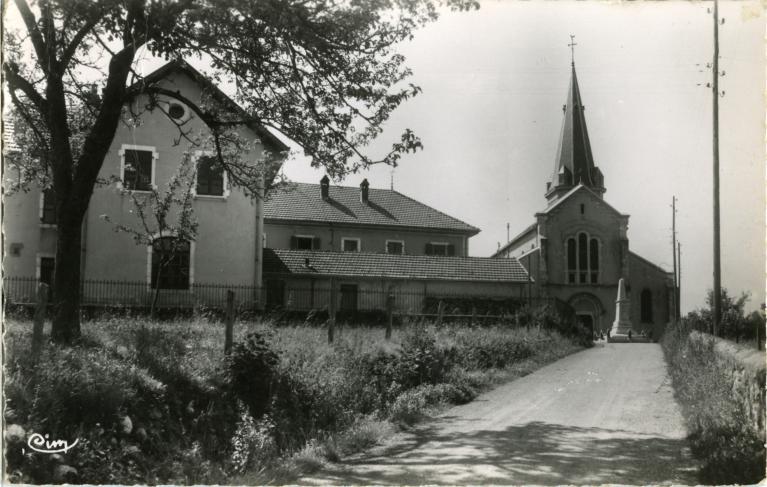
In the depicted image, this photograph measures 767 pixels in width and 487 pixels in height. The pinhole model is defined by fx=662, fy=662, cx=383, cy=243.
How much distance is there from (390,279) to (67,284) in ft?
74.4

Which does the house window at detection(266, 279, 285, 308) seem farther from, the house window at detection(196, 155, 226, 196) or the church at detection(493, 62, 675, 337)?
the church at detection(493, 62, 675, 337)

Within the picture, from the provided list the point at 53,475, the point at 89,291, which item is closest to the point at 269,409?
the point at 53,475

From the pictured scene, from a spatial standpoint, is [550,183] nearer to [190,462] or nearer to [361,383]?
[361,383]

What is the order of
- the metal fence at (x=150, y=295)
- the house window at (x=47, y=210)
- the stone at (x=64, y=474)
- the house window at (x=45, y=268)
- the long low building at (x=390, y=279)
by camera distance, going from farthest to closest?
the long low building at (x=390, y=279) < the house window at (x=47, y=210) < the house window at (x=45, y=268) < the metal fence at (x=150, y=295) < the stone at (x=64, y=474)

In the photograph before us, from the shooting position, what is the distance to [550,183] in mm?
52312

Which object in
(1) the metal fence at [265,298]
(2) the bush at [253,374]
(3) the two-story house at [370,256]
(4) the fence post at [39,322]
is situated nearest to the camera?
(4) the fence post at [39,322]

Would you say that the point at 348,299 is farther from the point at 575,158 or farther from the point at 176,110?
the point at 575,158

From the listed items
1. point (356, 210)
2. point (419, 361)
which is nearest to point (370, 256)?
point (356, 210)

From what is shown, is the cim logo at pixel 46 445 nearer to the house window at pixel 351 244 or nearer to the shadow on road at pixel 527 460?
the shadow on road at pixel 527 460

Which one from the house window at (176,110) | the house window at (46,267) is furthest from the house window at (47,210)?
the house window at (176,110)

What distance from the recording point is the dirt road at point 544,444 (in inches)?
265

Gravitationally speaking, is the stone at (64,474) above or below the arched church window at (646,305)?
below

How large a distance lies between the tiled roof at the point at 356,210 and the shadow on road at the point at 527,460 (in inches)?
1203

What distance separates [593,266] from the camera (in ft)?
142
